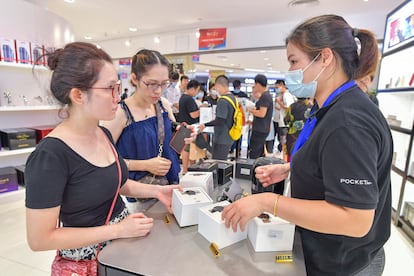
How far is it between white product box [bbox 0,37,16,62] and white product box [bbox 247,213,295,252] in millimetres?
3683

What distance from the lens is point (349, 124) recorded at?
70 cm

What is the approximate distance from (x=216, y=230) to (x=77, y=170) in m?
0.55

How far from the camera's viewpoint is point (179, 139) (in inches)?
62.5

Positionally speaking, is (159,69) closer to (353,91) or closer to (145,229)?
(145,229)

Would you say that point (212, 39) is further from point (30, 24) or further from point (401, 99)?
point (401, 99)

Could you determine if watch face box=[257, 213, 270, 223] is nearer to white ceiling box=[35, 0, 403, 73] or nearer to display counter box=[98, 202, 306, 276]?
display counter box=[98, 202, 306, 276]

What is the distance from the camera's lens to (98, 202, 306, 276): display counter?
820 mm

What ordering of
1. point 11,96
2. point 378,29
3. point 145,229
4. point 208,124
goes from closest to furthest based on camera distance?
point 145,229 → point 11,96 → point 208,124 → point 378,29

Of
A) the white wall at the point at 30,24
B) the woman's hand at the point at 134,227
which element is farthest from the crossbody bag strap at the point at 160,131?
the white wall at the point at 30,24

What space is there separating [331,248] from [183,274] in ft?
1.67

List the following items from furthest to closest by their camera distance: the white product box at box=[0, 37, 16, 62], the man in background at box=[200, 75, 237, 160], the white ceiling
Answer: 1. the white ceiling
2. the man in background at box=[200, 75, 237, 160]
3. the white product box at box=[0, 37, 16, 62]

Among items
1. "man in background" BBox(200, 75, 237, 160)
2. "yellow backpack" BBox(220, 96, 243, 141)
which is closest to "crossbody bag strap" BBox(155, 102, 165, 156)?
"man in background" BBox(200, 75, 237, 160)

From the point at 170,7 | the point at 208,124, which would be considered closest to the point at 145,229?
the point at 208,124

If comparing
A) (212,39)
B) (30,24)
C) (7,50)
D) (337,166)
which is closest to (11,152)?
(7,50)
